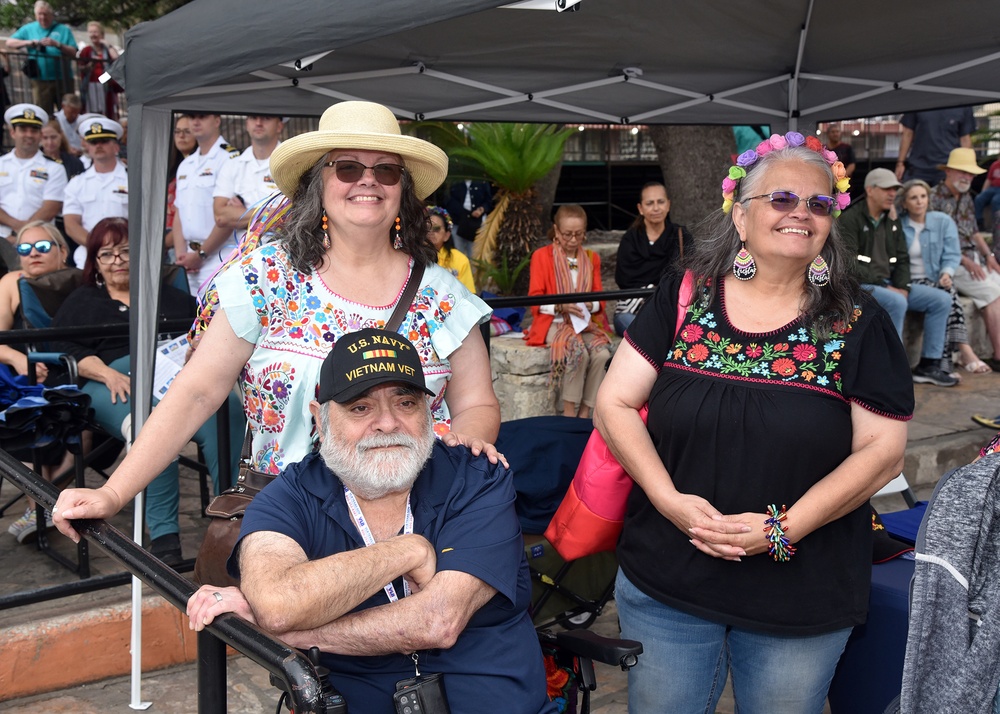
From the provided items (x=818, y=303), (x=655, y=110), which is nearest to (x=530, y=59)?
(x=655, y=110)

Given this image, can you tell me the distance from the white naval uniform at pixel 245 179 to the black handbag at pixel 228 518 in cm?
365

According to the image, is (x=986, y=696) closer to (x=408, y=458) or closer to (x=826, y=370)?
(x=826, y=370)

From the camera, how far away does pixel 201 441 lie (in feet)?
14.6

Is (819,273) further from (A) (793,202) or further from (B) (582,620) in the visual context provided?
(B) (582,620)

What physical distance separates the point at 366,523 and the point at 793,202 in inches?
54.8

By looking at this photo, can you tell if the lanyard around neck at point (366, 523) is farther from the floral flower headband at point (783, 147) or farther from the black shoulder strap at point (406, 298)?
the floral flower headband at point (783, 147)

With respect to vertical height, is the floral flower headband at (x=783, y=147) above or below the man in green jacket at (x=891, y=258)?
above

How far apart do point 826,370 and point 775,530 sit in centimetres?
43

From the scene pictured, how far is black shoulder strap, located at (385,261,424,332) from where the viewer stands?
275 centimetres

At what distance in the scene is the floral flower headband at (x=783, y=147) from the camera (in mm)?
2703

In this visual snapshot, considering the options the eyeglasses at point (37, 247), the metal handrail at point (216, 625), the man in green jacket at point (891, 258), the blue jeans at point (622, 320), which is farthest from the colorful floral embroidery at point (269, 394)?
the man in green jacket at point (891, 258)

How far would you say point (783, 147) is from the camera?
107 inches

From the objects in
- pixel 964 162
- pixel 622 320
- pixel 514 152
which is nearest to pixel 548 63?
pixel 622 320

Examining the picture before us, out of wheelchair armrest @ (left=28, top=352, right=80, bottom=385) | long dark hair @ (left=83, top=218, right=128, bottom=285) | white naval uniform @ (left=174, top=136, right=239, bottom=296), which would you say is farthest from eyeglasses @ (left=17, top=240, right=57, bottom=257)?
white naval uniform @ (left=174, top=136, right=239, bottom=296)
